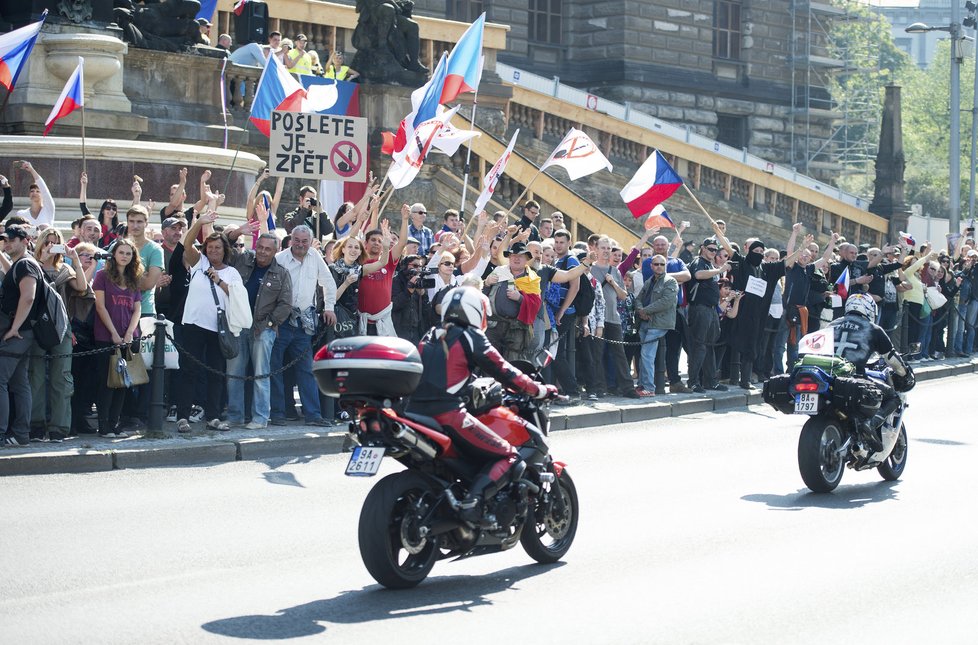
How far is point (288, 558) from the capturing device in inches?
367

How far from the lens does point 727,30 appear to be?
52312 millimetres

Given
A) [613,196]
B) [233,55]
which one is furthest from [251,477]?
[613,196]

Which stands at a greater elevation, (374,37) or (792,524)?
(374,37)

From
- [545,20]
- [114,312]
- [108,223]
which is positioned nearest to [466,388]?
[114,312]

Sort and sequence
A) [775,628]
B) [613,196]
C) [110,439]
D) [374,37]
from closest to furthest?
[775,628], [110,439], [374,37], [613,196]

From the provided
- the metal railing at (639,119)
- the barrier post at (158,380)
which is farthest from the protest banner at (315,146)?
the metal railing at (639,119)

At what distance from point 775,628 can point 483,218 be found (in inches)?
348

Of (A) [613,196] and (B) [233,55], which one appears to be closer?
(B) [233,55]

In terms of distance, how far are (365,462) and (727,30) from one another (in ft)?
151

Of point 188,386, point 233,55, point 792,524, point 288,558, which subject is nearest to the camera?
point 288,558

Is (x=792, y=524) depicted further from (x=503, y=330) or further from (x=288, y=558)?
(x=503, y=330)

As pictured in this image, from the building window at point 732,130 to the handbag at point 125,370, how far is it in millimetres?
40013

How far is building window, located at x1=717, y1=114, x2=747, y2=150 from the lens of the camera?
5206 centimetres

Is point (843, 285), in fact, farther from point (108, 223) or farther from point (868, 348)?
point (108, 223)
